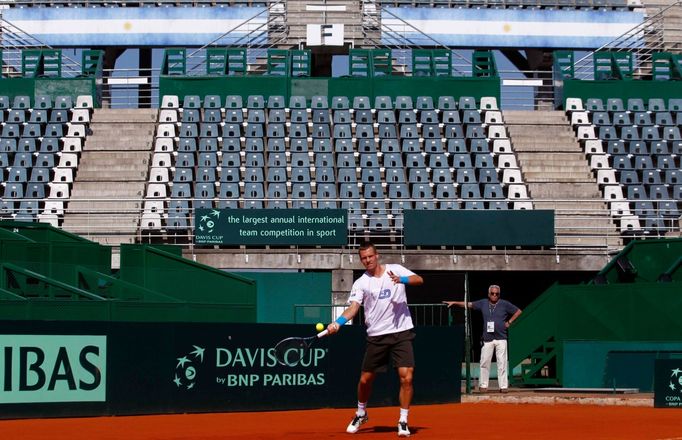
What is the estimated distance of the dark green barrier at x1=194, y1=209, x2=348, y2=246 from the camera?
105ft

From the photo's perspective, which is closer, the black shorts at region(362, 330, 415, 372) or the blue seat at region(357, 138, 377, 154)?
the black shorts at region(362, 330, 415, 372)

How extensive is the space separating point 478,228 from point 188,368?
630 inches

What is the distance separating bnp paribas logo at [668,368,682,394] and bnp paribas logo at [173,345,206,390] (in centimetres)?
658

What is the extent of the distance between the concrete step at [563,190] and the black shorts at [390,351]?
23.4 m

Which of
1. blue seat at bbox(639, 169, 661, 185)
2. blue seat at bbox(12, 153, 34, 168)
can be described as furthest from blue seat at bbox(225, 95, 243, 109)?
blue seat at bbox(639, 169, 661, 185)

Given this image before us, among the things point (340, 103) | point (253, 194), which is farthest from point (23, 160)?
point (340, 103)

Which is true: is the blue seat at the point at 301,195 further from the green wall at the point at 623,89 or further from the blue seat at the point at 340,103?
the green wall at the point at 623,89

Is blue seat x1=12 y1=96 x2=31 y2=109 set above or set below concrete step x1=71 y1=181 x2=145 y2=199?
above

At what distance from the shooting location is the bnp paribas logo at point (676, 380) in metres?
18.4

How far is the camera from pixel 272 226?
32562 mm

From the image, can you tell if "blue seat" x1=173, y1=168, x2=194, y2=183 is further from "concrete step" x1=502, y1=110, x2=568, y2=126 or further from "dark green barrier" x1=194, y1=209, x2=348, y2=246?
"concrete step" x1=502, y1=110, x2=568, y2=126

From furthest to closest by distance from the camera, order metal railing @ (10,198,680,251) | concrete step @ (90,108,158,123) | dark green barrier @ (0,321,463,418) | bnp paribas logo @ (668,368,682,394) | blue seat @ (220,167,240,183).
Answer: concrete step @ (90,108,158,123) < blue seat @ (220,167,240,183) < metal railing @ (10,198,680,251) < bnp paribas logo @ (668,368,682,394) < dark green barrier @ (0,321,463,418)

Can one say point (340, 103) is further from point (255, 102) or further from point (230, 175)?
point (230, 175)

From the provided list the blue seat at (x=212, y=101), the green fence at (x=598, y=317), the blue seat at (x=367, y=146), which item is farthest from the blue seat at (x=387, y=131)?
the green fence at (x=598, y=317)
